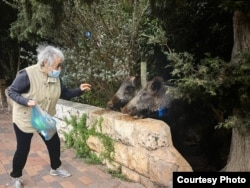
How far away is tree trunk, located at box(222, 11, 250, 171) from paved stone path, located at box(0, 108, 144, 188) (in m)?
1.17

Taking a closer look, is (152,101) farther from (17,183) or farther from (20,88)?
(17,183)

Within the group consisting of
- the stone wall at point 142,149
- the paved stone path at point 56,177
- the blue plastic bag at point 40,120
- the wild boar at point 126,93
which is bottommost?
the paved stone path at point 56,177

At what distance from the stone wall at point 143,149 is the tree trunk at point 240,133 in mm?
535

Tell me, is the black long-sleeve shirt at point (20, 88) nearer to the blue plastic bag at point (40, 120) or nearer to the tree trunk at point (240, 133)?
the blue plastic bag at point (40, 120)

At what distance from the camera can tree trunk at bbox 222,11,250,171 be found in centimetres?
315

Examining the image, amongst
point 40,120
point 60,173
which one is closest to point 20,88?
point 40,120

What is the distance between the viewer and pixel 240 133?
3297mm

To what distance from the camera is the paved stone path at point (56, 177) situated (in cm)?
406

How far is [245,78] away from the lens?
2801mm

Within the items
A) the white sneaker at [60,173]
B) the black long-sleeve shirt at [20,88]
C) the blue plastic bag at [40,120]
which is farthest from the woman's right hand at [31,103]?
the white sneaker at [60,173]

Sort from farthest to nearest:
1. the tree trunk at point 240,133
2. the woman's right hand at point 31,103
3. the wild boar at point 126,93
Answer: the wild boar at point 126,93, the woman's right hand at point 31,103, the tree trunk at point 240,133

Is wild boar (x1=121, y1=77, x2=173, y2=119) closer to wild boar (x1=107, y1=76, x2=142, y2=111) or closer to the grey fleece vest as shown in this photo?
wild boar (x1=107, y1=76, x2=142, y2=111)

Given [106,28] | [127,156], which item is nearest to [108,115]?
[127,156]

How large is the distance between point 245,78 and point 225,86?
21 centimetres
